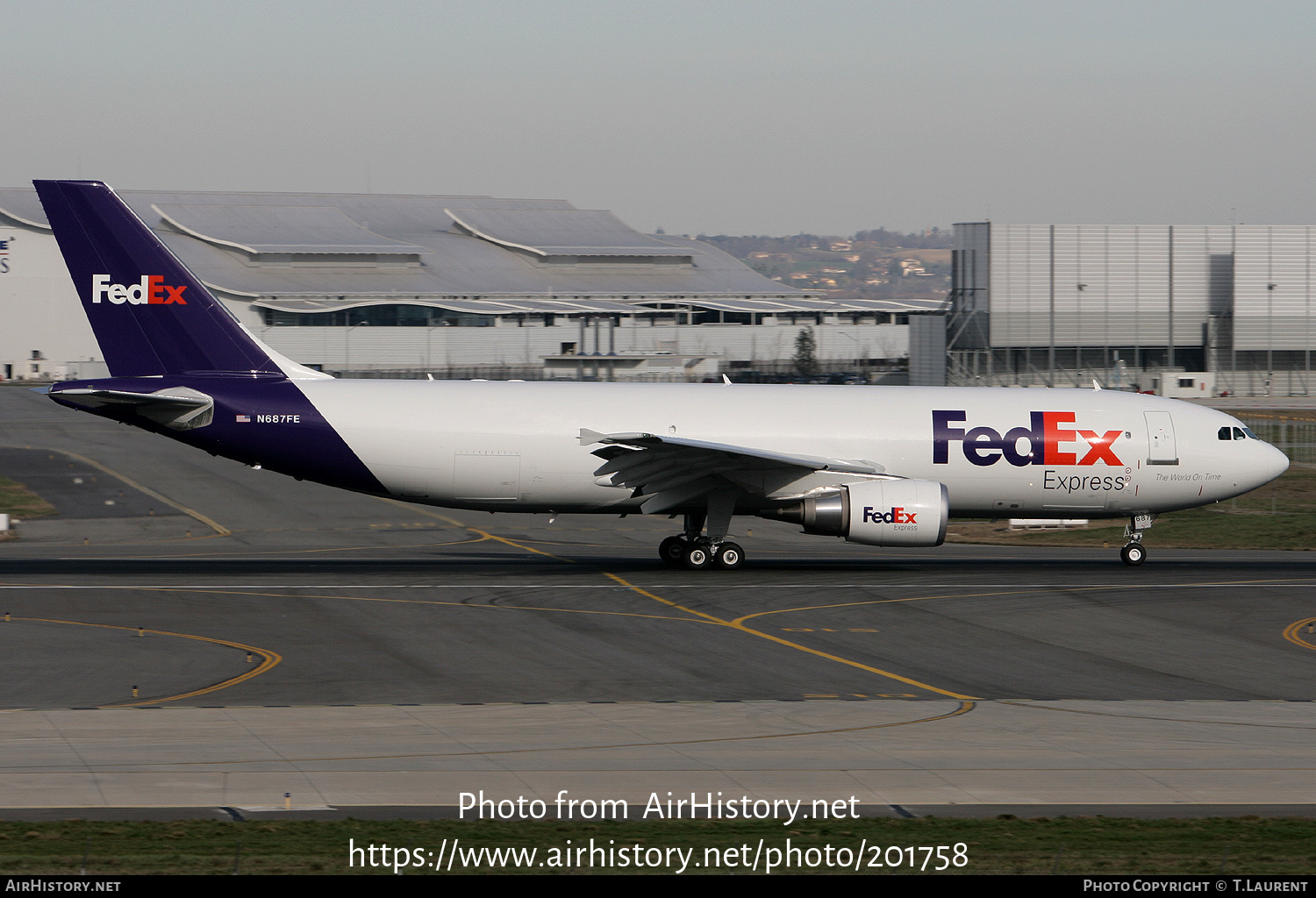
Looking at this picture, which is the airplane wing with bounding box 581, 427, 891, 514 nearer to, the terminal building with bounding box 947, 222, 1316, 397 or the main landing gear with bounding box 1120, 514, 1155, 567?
the main landing gear with bounding box 1120, 514, 1155, 567

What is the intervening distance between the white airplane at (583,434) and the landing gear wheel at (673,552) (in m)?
0.04

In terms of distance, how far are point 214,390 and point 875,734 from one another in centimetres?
2074

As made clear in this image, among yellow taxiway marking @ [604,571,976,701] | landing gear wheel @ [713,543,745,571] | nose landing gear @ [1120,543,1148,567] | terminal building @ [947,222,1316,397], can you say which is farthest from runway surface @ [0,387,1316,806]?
terminal building @ [947,222,1316,397]

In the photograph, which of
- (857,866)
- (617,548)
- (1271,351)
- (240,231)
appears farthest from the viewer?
(240,231)

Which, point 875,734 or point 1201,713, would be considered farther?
point 1201,713

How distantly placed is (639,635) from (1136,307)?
259ft

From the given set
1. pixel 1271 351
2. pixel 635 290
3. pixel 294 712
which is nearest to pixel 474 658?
pixel 294 712

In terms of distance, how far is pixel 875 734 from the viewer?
17.7m

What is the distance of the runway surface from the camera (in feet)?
62.1

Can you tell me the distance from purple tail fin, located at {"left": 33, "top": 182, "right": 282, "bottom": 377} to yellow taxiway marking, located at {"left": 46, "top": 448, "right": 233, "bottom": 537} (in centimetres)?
1083

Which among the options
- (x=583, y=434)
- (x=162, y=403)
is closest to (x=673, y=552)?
(x=583, y=434)

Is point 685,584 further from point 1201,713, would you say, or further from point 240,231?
point 240,231

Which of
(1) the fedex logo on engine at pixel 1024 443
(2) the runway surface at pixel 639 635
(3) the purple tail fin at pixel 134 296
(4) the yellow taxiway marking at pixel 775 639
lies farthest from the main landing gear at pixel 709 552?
(3) the purple tail fin at pixel 134 296

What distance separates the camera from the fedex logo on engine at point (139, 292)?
109 feet
